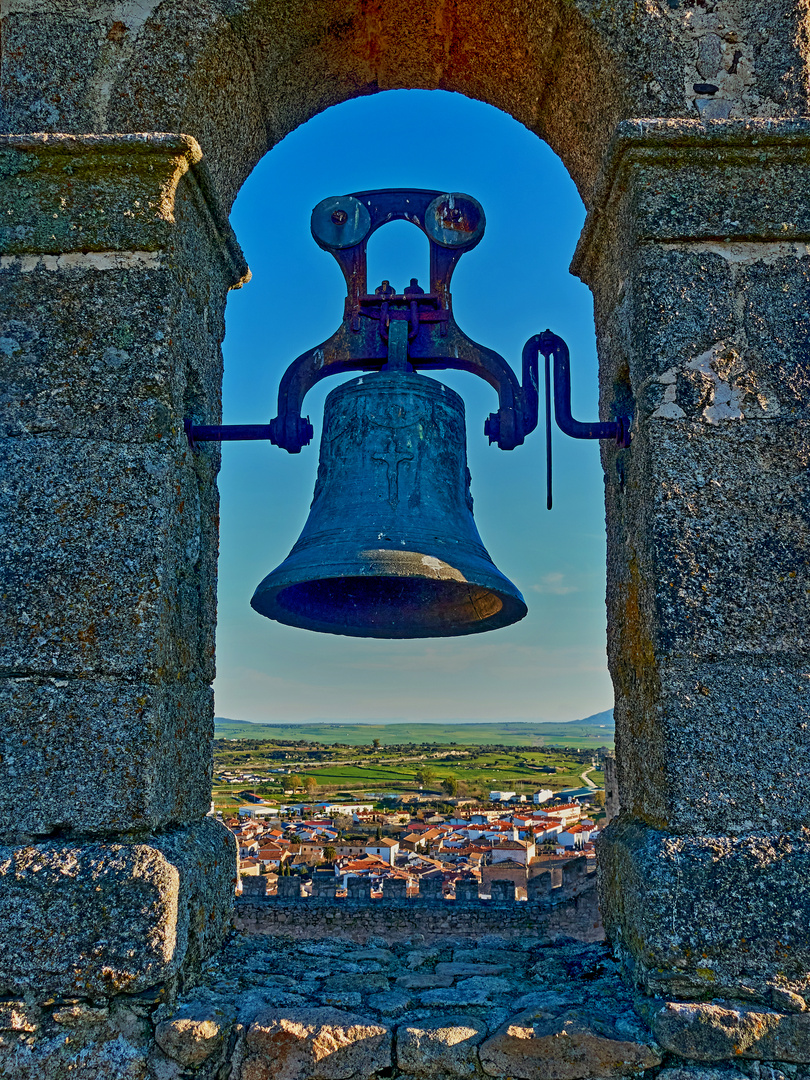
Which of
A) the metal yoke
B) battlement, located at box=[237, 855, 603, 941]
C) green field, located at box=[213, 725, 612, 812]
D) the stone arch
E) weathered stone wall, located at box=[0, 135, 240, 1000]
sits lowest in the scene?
green field, located at box=[213, 725, 612, 812]

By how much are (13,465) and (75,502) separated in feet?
0.57

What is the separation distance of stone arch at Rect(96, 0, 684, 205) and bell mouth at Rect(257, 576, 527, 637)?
1216 millimetres

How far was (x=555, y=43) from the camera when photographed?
2.37 meters

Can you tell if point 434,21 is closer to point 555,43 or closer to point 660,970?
point 555,43

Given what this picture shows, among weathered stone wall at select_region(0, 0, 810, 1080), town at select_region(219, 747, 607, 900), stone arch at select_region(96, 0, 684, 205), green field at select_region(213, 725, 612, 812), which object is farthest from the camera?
green field at select_region(213, 725, 612, 812)

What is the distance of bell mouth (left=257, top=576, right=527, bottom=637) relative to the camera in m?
2.75

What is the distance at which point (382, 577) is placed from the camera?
2600mm

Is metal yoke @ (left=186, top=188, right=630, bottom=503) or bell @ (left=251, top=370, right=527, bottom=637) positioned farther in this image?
metal yoke @ (left=186, top=188, right=630, bottom=503)

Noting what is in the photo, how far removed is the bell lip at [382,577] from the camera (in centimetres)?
231

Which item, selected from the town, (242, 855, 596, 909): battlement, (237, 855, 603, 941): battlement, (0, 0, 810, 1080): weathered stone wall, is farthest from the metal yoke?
the town

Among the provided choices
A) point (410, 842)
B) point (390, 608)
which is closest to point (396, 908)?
point (390, 608)

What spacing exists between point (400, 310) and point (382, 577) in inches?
31.1

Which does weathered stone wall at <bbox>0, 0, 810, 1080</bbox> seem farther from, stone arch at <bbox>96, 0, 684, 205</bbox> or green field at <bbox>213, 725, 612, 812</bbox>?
green field at <bbox>213, 725, 612, 812</bbox>

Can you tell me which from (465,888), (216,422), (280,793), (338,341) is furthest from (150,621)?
(280,793)
